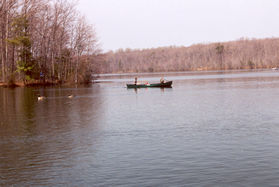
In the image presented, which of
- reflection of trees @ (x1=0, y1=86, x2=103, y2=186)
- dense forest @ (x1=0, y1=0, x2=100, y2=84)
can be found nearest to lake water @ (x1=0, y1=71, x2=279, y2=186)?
reflection of trees @ (x1=0, y1=86, x2=103, y2=186)

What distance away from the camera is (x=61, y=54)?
78000 mm

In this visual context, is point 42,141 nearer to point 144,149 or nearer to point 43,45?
point 144,149

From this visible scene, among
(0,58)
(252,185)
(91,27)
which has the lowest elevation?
(252,185)

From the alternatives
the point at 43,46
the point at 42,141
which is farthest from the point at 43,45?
the point at 42,141

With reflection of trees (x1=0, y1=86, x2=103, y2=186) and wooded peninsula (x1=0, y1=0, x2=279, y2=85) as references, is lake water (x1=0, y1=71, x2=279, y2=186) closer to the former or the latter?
reflection of trees (x1=0, y1=86, x2=103, y2=186)

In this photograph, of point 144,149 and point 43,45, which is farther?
point 43,45

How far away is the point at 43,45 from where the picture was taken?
75.2m

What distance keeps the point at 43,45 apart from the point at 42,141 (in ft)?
194

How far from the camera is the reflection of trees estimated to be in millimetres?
13391

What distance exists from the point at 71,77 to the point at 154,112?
46969mm

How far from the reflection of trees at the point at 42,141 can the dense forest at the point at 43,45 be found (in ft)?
130

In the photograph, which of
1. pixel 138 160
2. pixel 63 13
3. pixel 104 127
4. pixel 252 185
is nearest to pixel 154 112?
pixel 104 127

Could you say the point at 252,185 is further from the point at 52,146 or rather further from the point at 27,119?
the point at 27,119

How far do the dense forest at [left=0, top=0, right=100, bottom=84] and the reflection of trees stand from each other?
39690mm
